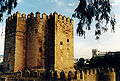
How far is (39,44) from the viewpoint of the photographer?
19.1m

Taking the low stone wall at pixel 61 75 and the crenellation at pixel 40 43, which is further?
the crenellation at pixel 40 43

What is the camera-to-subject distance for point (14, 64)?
18.7 metres

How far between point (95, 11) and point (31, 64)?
51.3 ft

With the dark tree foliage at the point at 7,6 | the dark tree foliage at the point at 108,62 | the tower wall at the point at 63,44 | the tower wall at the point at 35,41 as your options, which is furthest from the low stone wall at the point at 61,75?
the dark tree foliage at the point at 108,62

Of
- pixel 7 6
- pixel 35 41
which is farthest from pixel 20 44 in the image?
pixel 7 6

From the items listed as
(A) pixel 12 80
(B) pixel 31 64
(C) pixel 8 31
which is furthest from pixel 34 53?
(C) pixel 8 31

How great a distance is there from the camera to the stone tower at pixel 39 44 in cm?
1864

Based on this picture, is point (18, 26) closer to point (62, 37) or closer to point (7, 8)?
point (62, 37)

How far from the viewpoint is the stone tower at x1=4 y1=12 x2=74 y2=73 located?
734 inches

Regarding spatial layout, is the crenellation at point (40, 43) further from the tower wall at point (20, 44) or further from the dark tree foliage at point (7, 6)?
the dark tree foliage at point (7, 6)

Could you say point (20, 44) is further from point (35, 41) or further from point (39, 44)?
point (39, 44)

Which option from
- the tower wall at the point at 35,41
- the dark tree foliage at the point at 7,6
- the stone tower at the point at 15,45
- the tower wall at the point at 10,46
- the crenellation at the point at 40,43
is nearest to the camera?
the dark tree foliage at the point at 7,6

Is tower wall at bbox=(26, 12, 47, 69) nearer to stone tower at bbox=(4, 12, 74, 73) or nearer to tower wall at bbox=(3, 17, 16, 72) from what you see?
stone tower at bbox=(4, 12, 74, 73)

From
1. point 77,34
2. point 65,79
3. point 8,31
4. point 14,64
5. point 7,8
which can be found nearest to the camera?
point 7,8
